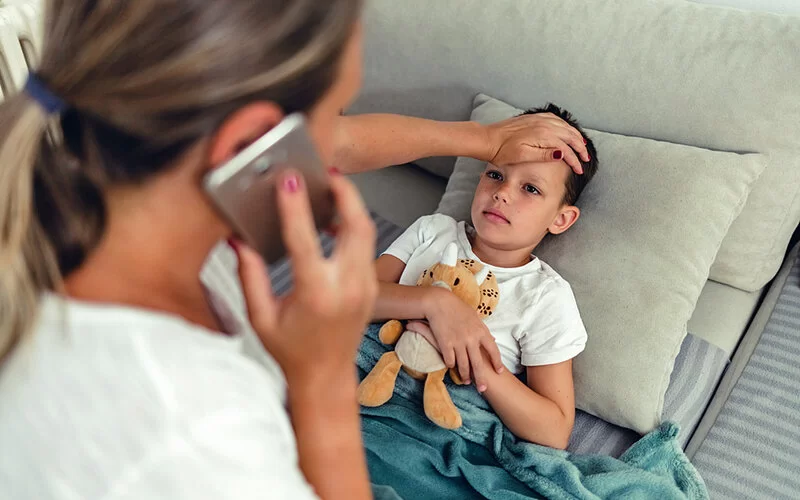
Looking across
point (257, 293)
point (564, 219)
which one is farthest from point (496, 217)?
point (257, 293)

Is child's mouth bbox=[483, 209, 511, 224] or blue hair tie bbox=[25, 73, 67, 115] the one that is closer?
blue hair tie bbox=[25, 73, 67, 115]

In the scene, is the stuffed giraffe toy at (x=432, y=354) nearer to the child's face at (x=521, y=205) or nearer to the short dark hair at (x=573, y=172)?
the child's face at (x=521, y=205)

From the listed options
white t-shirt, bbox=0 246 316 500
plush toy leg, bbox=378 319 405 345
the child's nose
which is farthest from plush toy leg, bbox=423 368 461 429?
white t-shirt, bbox=0 246 316 500

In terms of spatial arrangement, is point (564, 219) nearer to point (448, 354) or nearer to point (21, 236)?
point (448, 354)

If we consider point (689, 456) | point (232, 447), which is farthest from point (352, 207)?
point (689, 456)

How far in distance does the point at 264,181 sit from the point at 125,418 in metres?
0.22

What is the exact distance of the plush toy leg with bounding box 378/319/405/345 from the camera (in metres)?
1.20

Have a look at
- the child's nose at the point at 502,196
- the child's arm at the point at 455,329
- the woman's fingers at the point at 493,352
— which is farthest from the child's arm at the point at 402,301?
the child's nose at the point at 502,196

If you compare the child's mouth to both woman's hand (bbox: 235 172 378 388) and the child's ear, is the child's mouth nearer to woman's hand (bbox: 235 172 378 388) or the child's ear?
the child's ear

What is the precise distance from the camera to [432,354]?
1.14m

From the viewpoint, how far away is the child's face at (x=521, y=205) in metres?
1.25

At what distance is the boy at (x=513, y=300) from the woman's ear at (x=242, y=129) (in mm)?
616

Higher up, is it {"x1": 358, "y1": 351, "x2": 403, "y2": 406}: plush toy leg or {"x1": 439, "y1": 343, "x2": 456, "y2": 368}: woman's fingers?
{"x1": 439, "y1": 343, "x2": 456, "y2": 368}: woman's fingers

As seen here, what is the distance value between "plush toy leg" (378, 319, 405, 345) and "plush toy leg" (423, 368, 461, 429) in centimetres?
10
